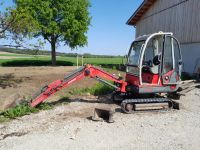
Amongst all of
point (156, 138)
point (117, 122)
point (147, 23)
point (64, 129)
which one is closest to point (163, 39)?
point (117, 122)

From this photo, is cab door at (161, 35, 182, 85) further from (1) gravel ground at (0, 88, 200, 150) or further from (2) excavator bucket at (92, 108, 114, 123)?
(2) excavator bucket at (92, 108, 114, 123)

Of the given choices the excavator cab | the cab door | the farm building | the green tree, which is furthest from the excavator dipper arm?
the green tree

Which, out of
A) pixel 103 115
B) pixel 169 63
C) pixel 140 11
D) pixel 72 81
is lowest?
pixel 103 115

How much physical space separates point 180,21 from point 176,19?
2.02 feet

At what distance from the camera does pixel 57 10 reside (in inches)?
1417

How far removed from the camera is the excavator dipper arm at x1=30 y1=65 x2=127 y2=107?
9391mm

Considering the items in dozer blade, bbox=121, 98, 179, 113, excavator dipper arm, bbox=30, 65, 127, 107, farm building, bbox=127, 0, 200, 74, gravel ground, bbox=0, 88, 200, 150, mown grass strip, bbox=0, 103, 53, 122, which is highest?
farm building, bbox=127, 0, 200, 74

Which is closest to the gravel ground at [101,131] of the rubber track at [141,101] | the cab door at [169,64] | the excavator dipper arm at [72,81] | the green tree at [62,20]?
the rubber track at [141,101]

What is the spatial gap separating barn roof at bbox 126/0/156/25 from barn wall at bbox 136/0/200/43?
349mm

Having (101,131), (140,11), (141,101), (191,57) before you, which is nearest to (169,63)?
(141,101)

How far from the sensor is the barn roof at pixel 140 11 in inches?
981

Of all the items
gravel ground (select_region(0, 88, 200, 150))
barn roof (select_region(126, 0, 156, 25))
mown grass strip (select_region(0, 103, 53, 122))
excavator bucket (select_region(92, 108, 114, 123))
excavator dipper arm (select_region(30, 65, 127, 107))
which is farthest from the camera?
barn roof (select_region(126, 0, 156, 25))

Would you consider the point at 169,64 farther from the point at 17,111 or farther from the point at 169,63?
the point at 17,111

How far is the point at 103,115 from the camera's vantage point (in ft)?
28.4
